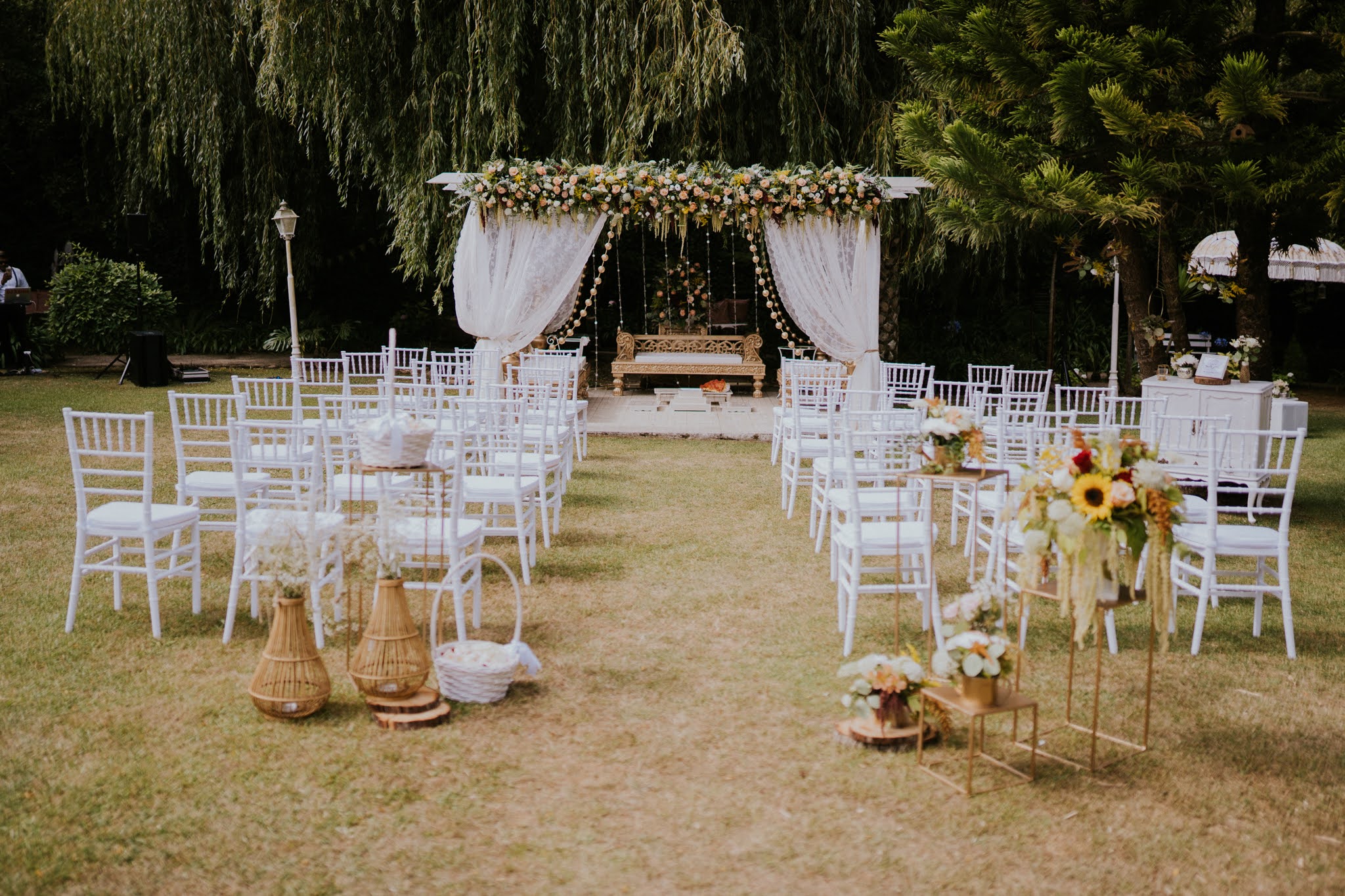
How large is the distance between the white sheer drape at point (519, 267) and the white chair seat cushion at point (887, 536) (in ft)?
19.4

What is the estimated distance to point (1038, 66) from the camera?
7.01 metres

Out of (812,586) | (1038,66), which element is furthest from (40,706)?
(1038,66)

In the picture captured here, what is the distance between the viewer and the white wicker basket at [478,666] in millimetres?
3891

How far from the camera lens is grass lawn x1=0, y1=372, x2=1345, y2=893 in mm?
2883

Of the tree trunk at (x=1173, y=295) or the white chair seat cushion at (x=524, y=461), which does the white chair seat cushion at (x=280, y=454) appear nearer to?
the white chair seat cushion at (x=524, y=461)

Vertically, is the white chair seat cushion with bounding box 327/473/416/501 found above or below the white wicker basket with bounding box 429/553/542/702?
above

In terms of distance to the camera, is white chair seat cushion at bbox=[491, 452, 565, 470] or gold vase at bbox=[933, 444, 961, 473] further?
white chair seat cushion at bbox=[491, 452, 565, 470]

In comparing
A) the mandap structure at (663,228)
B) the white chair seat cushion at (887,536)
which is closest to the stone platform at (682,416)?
A: the mandap structure at (663,228)

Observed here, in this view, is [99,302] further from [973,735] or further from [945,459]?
[973,735]

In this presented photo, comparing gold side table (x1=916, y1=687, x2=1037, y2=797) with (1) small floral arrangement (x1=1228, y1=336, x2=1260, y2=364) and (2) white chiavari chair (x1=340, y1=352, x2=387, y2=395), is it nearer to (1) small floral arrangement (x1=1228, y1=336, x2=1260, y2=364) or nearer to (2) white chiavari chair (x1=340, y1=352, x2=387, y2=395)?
(2) white chiavari chair (x1=340, y1=352, x2=387, y2=395)

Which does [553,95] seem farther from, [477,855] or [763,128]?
[477,855]

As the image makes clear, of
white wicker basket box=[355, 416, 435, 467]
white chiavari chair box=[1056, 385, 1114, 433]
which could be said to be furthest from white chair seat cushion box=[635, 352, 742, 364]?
white wicker basket box=[355, 416, 435, 467]

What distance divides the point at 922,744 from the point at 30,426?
899cm

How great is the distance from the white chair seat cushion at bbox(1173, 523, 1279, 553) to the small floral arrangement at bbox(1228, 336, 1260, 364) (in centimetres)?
352
